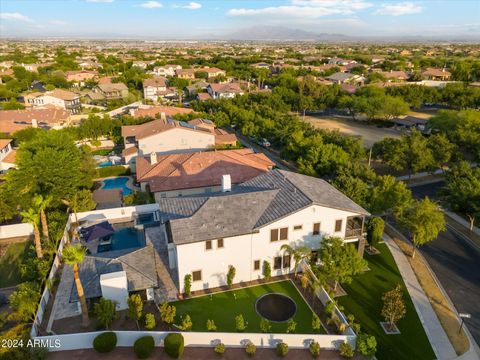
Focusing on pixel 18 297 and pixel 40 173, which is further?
pixel 40 173

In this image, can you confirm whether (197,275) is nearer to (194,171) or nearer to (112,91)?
(194,171)

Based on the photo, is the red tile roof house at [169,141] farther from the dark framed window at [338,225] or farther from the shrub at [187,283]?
the dark framed window at [338,225]

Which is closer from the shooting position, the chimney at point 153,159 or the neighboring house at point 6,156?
the chimney at point 153,159

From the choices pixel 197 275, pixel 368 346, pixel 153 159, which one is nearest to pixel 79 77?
pixel 153 159

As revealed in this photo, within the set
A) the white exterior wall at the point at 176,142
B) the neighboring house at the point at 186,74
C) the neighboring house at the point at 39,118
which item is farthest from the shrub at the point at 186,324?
the neighboring house at the point at 186,74

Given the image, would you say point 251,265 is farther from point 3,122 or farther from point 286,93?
point 286,93

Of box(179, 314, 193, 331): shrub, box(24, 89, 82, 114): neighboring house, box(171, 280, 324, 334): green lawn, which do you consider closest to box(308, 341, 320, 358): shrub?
box(171, 280, 324, 334): green lawn

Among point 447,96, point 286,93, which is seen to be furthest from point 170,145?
point 447,96
